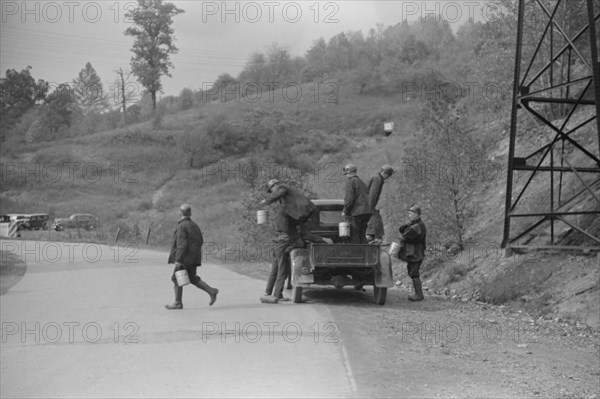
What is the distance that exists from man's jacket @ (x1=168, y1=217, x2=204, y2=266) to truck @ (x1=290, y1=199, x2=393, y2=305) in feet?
6.10

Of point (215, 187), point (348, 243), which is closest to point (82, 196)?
point (215, 187)

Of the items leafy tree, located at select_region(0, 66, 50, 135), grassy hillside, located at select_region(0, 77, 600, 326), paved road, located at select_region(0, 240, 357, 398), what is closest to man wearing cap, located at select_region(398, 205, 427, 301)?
grassy hillside, located at select_region(0, 77, 600, 326)

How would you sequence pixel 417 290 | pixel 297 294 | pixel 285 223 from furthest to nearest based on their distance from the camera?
pixel 417 290 < pixel 297 294 < pixel 285 223

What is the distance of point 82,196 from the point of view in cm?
7150

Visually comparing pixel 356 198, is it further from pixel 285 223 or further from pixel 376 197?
pixel 285 223

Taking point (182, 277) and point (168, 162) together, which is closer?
point (182, 277)

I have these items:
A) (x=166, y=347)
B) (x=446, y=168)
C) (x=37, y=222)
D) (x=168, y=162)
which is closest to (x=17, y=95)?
(x=168, y=162)

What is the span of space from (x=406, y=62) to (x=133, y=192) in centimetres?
5304

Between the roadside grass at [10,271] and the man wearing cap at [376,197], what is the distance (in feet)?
35.2

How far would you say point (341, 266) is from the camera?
13.8 metres

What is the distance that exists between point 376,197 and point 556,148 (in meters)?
5.53

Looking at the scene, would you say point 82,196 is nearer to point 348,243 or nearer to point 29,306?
point 29,306

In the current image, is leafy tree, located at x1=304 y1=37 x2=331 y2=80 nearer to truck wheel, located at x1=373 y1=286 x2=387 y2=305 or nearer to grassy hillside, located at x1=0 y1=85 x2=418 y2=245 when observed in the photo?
grassy hillside, located at x1=0 y1=85 x2=418 y2=245

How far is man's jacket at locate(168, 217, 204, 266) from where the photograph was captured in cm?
1391
